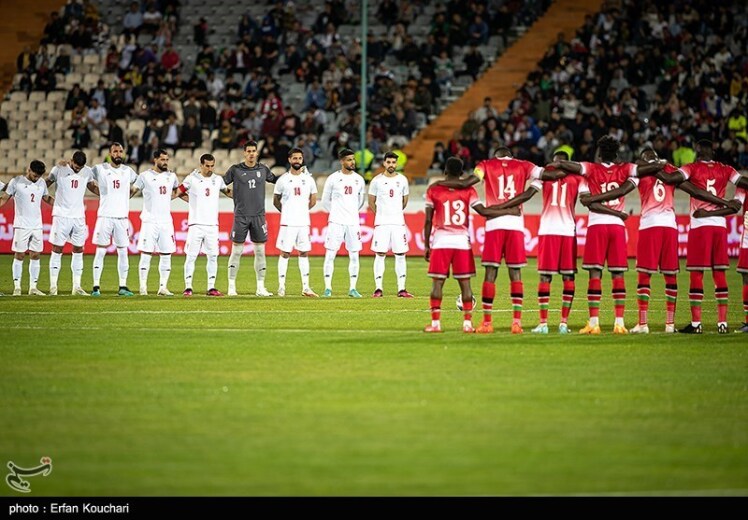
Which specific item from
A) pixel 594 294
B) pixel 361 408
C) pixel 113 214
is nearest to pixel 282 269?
pixel 113 214

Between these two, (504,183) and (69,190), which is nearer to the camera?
(504,183)

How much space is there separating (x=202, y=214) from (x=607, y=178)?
30.9 feet

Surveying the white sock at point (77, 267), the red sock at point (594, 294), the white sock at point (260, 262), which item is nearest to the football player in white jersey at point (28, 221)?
the white sock at point (77, 267)

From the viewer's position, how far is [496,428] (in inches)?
440

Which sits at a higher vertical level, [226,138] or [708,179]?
[226,138]

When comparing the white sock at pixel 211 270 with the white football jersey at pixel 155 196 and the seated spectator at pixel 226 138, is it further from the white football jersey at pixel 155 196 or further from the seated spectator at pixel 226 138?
the seated spectator at pixel 226 138

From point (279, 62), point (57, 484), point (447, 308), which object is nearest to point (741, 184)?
point (447, 308)

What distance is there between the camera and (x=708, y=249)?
60.1 ft

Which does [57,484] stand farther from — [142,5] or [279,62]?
[142,5]

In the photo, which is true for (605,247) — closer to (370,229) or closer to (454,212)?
(454,212)

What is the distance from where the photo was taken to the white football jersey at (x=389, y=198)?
2505 centimetres

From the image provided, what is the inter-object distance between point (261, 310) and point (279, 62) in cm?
2612

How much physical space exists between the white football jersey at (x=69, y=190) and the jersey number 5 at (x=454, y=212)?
31.3 feet

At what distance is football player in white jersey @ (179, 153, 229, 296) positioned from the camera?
24859mm
